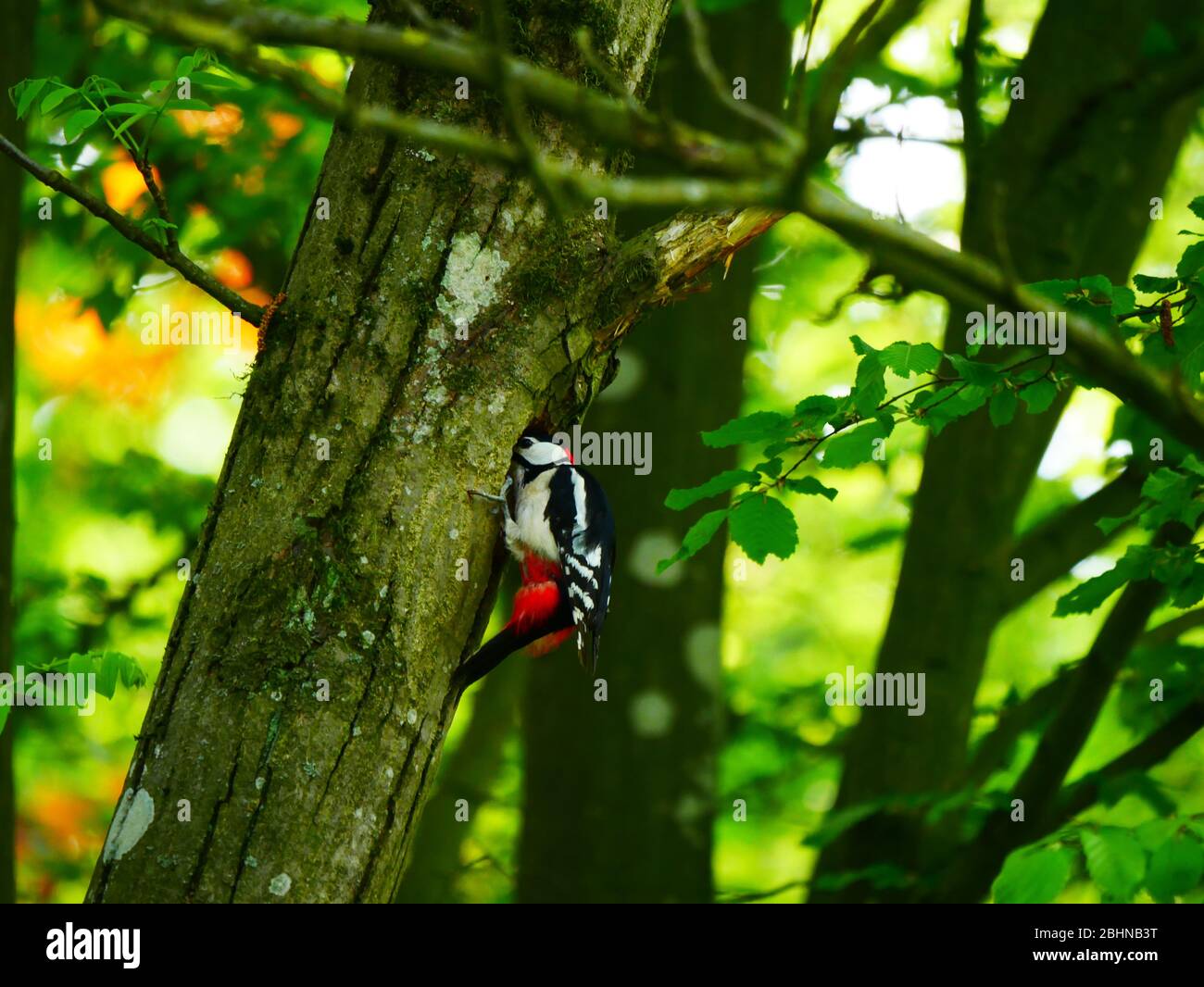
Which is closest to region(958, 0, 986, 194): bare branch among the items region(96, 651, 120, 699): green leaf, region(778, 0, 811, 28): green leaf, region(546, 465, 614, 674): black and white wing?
region(778, 0, 811, 28): green leaf

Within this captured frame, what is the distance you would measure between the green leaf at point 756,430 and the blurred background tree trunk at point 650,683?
2.37 meters

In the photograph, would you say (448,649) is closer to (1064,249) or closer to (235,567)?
(235,567)

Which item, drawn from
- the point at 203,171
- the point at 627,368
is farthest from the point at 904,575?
the point at 203,171

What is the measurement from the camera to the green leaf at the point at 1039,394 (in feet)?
8.00

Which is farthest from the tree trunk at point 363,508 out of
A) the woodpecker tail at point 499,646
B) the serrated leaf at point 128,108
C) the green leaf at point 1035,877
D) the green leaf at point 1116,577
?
the green leaf at point 1116,577

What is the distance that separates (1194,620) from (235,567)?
12.2 feet

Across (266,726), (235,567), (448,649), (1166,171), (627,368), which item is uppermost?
(1166,171)

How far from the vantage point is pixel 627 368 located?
4977 mm

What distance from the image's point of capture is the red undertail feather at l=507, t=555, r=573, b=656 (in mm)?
3928

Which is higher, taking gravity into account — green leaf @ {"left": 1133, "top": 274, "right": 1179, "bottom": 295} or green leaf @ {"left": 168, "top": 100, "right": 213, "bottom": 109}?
green leaf @ {"left": 168, "top": 100, "right": 213, "bottom": 109}

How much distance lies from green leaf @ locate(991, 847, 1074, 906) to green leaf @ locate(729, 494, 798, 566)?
792 mm

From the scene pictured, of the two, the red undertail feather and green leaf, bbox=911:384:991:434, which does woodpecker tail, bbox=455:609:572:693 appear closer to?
the red undertail feather

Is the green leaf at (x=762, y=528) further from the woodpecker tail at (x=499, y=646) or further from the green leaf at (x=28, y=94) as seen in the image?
the green leaf at (x=28, y=94)

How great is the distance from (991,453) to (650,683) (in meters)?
1.71
